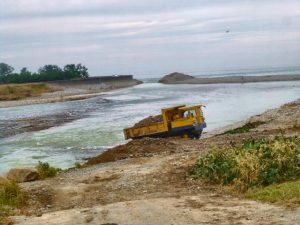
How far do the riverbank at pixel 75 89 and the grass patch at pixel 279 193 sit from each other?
68.5m

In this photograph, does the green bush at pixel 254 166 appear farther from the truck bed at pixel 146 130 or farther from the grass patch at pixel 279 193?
the truck bed at pixel 146 130

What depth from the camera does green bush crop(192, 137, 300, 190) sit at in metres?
11.1

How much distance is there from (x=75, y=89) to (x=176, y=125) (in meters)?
84.7

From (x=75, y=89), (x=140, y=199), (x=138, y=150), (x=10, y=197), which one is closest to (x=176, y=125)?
(x=138, y=150)

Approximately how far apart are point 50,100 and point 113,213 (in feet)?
237

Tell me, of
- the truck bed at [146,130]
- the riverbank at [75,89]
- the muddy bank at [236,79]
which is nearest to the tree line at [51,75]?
the riverbank at [75,89]

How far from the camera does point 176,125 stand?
77.7ft

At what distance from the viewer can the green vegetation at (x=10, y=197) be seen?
11007 millimetres

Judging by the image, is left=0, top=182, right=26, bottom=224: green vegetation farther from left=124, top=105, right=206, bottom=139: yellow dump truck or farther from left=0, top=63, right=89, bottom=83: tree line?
left=0, top=63, right=89, bottom=83: tree line

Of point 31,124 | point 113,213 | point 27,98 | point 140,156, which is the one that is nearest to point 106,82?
point 27,98

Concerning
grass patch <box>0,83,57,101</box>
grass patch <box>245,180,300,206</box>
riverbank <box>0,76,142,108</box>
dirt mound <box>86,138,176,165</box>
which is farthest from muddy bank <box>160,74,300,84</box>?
grass patch <box>245,180,300,206</box>

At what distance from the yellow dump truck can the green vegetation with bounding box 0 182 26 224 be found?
1214 centimetres

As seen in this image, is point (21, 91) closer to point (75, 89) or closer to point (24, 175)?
point (75, 89)

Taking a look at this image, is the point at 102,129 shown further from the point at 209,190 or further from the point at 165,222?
the point at 165,222
